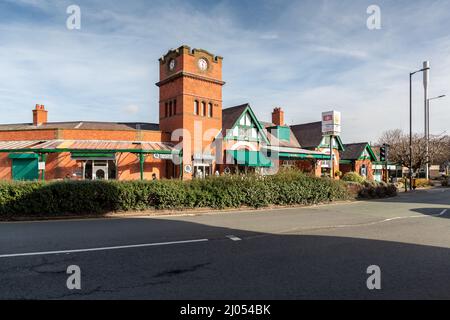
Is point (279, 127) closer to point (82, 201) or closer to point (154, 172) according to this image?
point (154, 172)

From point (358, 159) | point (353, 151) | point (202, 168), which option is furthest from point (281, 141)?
point (202, 168)

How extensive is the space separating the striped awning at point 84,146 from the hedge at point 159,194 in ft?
27.6

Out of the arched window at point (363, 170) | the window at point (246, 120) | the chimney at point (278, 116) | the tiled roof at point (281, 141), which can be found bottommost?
the arched window at point (363, 170)

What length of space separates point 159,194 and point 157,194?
0.29 ft

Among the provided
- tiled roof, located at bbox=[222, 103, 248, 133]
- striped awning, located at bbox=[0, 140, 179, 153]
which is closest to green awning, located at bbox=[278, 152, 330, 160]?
tiled roof, located at bbox=[222, 103, 248, 133]

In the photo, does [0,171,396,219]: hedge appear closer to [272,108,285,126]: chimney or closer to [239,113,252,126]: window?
[239,113,252,126]: window

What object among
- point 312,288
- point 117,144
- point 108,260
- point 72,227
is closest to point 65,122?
point 117,144

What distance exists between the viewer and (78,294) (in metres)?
4.16

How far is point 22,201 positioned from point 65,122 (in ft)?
65.1

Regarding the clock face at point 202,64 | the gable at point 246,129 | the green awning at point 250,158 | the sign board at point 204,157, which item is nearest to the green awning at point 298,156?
the green awning at point 250,158

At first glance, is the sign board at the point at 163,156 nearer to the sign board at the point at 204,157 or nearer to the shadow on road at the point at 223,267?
the sign board at the point at 204,157

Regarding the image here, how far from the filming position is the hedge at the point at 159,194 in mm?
11023

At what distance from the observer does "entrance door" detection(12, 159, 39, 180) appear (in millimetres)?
21734

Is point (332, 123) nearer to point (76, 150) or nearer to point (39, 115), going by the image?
point (76, 150)
